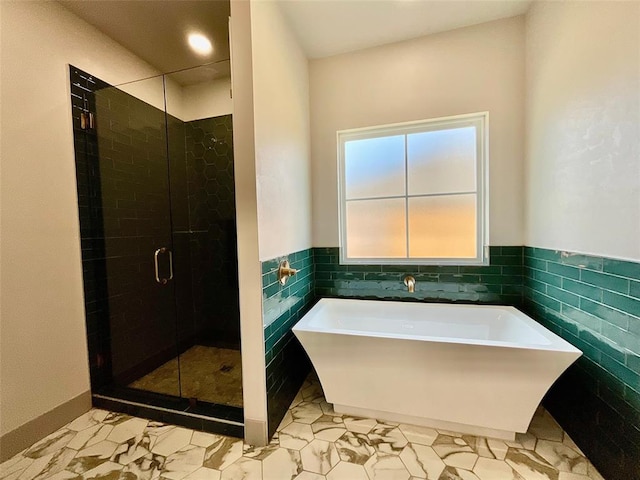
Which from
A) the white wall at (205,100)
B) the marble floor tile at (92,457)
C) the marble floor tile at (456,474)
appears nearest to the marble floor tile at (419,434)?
the marble floor tile at (456,474)

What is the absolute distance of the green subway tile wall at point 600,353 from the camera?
1075 millimetres

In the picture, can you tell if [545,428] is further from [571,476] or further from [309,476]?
[309,476]

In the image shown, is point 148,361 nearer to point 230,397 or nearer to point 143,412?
point 143,412

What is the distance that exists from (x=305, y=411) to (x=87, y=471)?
1193 mm

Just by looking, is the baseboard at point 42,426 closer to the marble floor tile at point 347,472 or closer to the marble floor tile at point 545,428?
the marble floor tile at point 347,472

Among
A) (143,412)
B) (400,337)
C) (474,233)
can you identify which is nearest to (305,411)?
(400,337)

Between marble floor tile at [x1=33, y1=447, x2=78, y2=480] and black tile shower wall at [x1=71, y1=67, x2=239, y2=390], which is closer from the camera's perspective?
marble floor tile at [x1=33, y1=447, x2=78, y2=480]

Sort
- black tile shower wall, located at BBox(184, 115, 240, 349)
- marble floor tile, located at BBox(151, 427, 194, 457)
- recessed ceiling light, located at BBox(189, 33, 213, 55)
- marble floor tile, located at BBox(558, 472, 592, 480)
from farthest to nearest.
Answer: black tile shower wall, located at BBox(184, 115, 240, 349) < recessed ceiling light, located at BBox(189, 33, 213, 55) < marble floor tile, located at BBox(151, 427, 194, 457) < marble floor tile, located at BBox(558, 472, 592, 480)

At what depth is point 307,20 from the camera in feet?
5.96

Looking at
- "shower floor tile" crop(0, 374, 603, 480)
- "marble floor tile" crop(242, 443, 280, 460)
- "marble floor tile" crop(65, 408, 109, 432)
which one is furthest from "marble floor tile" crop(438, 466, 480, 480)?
"marble floor tile" crop(65, 408, 109, 432)

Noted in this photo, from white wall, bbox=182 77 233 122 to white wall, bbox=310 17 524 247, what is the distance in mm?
760

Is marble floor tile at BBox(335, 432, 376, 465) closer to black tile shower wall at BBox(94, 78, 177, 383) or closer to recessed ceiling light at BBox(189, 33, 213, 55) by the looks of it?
black tile shower wall at BBox(94, 78, 177, 383)

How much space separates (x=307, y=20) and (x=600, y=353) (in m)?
2.67

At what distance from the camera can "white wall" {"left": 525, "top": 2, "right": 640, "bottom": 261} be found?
1.08m
